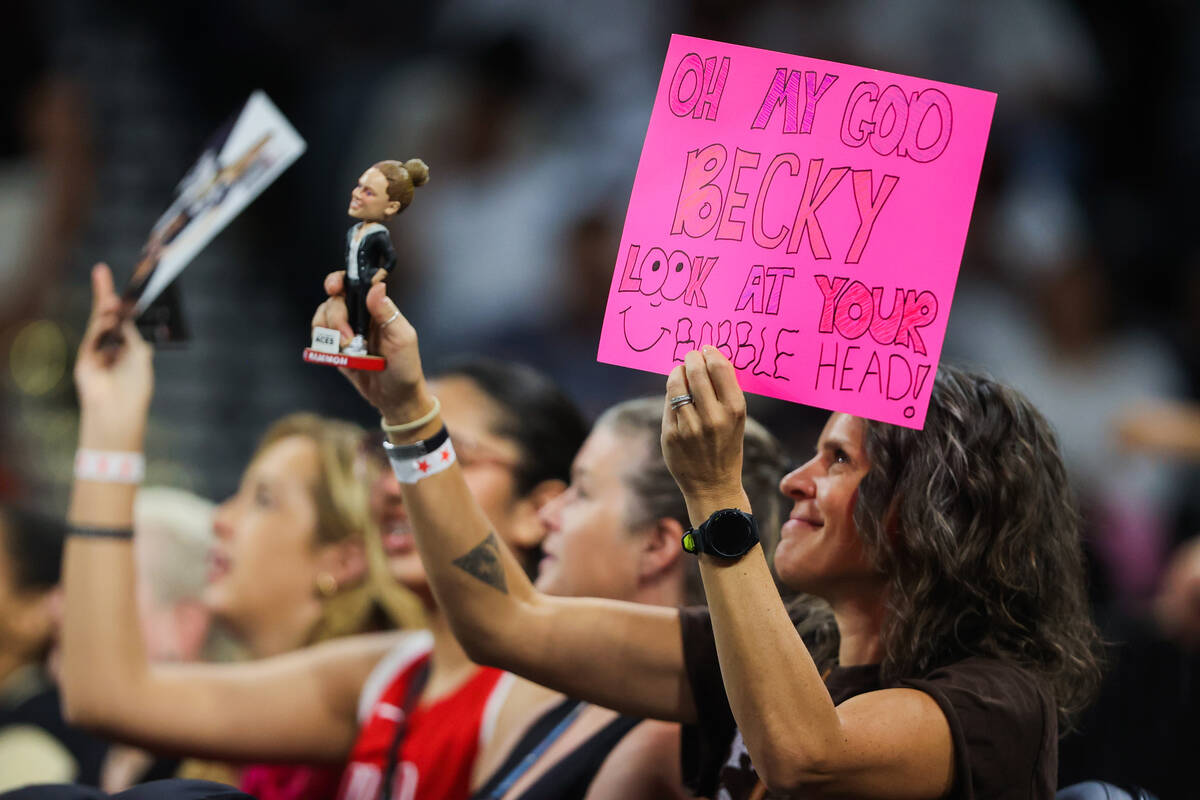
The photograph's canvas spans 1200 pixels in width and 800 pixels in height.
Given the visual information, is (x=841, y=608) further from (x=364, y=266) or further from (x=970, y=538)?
(x=364, y=266)

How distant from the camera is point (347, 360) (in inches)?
57.6

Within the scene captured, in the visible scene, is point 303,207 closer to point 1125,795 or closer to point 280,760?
point 280,760

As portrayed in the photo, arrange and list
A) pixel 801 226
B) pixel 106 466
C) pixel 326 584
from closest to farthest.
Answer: pixel 801 226
pixel 106 466
pixel 326 584

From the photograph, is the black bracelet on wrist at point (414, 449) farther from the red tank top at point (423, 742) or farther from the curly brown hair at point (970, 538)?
Result: the red tank top at point (423, 742)

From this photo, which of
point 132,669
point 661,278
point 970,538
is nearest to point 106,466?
point 132,669

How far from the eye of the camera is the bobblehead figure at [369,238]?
145 centimetres

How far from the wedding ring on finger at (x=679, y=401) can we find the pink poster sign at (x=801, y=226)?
11cm

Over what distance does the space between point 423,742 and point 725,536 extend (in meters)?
1.04

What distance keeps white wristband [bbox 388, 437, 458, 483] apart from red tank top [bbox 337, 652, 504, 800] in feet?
2.08

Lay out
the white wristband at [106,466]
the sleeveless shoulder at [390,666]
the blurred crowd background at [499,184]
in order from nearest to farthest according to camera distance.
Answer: the white wristband at [106,466]
the sleeveless shoulder at [390,666]
the blurred crowd background at [499,184]

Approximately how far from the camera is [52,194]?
4527 mm

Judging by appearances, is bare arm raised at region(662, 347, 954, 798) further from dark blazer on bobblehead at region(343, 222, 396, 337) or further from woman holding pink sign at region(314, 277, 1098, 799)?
dark blazer on bobblehead at region(343, 222, 396, 337)

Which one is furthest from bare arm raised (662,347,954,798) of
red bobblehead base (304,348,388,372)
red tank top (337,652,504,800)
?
red tank top (337,652,504,800)

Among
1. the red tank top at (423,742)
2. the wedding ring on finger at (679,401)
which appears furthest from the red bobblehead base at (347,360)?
the red tank top at (423,742)
